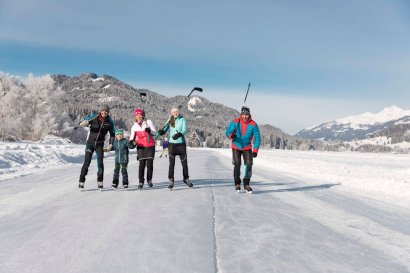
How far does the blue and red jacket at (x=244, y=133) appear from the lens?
393 inches

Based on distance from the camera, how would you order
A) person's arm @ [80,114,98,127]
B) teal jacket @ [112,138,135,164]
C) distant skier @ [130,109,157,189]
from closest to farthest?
person's arm @ [80,114,98,127] → teal jacket @ [112,138,135,164] → distant skier @ [130,109,157,189]

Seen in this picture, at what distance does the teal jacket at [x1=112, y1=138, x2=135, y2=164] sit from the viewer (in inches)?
403

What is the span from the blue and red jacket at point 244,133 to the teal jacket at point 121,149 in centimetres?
274

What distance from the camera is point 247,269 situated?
3.75 m

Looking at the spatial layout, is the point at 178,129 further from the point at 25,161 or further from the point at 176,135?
the point at 25,161

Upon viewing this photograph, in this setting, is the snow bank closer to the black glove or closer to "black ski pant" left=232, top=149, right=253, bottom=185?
the black glove

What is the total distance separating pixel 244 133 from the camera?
10.0 meters

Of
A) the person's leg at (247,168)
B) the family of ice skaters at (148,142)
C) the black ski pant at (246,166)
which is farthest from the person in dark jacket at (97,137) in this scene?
the person's leg at (247,168)

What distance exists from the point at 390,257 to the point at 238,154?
581cm

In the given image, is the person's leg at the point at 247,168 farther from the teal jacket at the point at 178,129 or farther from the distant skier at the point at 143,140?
the distant skier at the point at 143,140

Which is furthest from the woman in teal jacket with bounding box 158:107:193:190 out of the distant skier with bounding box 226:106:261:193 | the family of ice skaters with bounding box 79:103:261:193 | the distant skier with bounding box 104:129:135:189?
the distant skier with bounding box 226:106:261:193

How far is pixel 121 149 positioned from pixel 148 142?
752 mm

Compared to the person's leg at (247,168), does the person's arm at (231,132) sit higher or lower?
higher

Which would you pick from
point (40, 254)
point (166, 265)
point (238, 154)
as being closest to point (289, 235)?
point (166, 265)
